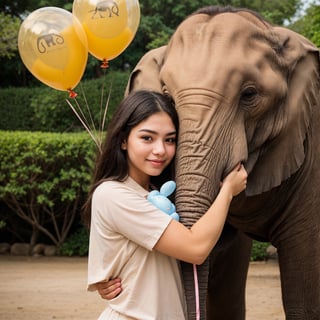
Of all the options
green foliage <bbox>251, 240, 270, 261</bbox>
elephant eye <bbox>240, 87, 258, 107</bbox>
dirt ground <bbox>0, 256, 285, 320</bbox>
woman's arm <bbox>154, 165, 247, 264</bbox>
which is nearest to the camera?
woman's arm <bbox>154, 165, 247, 264</bbox>

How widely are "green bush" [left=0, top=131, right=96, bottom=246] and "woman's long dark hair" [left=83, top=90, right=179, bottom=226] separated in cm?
1080

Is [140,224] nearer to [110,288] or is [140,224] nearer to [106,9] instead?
[110,288]

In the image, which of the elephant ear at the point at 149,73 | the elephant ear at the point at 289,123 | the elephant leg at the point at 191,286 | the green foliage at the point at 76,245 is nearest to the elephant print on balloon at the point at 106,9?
the elephant ear at the point at 149,73

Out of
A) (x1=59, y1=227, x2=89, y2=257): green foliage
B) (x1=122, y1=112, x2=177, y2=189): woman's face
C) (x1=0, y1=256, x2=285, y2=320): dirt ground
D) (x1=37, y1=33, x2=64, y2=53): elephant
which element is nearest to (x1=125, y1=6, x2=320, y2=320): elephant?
(x1=122, y1=112, x2=177, y2=189): woman's face

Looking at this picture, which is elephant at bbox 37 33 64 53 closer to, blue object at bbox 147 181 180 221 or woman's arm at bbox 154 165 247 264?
blue object at bbox 147 181 180 221

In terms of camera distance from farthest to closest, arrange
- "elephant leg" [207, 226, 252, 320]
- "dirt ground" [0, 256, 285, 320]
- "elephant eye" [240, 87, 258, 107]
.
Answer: "dirt ground" [0, 256, 285, 320]
"elephant leg" [207, 226, 252, 320]
"elephant eye" [240, 87, 258, 107]

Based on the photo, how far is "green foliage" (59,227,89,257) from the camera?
15.3m

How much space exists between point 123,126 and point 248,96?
0.99 metres

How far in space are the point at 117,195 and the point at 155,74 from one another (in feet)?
4.90

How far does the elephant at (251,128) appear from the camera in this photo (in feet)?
12.2

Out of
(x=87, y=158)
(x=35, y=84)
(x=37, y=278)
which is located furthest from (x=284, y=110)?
(x=35, y=84)

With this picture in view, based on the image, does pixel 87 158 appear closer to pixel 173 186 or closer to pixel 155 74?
pixel 155 74

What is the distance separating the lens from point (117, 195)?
324cm

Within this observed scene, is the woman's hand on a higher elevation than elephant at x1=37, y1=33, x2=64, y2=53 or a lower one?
lower
